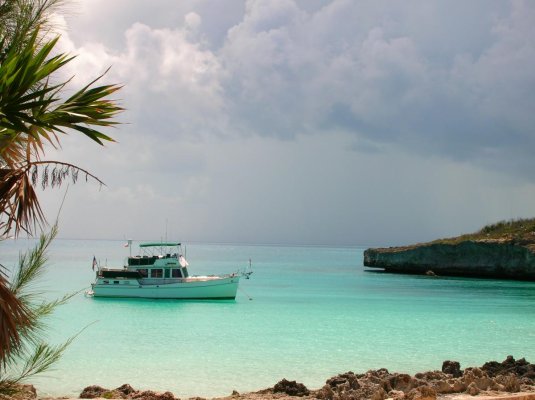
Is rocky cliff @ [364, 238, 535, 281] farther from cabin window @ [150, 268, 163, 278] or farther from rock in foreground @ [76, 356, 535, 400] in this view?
rock in foreground @ [76, 356, 535, 400]

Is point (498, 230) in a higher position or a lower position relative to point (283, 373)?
higher

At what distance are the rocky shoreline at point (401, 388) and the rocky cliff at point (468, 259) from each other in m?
54.0

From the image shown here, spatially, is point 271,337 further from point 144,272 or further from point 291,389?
point 144,272

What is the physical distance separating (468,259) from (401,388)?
6201 cm

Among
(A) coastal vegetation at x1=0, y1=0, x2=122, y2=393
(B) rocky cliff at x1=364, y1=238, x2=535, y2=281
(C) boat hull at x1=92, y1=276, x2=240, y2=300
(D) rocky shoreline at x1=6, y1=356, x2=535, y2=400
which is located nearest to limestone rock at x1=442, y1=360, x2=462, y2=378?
(D) rocky shoreline at x1=6, y1=356, x2=535, y2=400

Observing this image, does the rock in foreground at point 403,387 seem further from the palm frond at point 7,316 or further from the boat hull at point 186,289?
the boat hull at point 186,289

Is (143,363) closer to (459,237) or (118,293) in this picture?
(118,293)

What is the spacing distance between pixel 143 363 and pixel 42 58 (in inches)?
558

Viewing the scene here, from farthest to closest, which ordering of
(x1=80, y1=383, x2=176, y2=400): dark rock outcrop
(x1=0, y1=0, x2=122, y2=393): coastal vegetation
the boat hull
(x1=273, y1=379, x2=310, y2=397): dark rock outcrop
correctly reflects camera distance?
1. the boat hull
2. (x1=273, y1=379, x2=310, y2=397): dark rock outcrop
3. (x1=80, y1=383, x2=176, y2=400): dark rock outcrop
4. (x1=0, y1=0, x2=122, y2=393): coastal vegetation

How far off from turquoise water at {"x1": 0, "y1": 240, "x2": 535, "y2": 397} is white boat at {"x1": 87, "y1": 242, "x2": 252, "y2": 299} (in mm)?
894

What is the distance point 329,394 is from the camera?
11.3m

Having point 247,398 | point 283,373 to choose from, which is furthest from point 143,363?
point 247,398

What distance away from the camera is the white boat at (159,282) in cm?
4141

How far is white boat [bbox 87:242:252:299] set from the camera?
4141 cm
